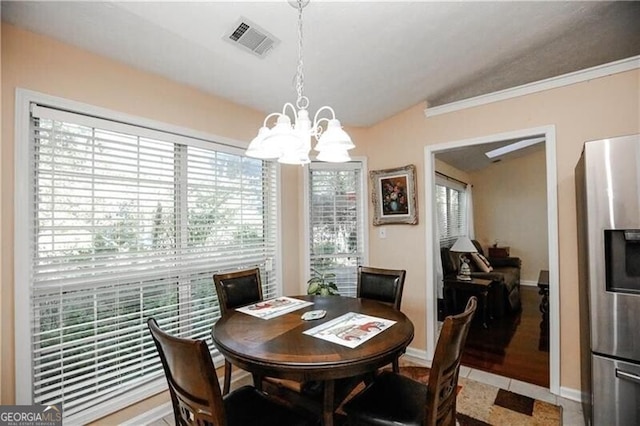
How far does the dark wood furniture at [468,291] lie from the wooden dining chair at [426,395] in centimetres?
267

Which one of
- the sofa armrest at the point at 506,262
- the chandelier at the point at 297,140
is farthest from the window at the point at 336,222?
the sofa armrest at the point at 506,262

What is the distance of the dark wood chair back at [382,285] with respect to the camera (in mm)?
2338

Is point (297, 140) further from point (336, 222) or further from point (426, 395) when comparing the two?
point (336, 222)

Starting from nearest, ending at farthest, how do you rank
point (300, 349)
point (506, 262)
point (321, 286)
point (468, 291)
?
1. point (300, 349)
2. point (321, 286)
3. point (468, 291)
4. point (506, 262)

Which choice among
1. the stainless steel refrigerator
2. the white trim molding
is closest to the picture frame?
the white trim molding

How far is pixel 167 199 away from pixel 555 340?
10.6 ft

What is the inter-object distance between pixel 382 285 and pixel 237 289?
113 cm

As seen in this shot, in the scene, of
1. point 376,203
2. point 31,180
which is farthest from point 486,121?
point 31,180

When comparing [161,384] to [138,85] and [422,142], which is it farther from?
[422,142]

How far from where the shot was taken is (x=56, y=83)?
1.78 metres

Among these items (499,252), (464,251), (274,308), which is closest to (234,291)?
(274,308)

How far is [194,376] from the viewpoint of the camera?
1.15 metres

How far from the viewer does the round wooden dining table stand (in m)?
1.31

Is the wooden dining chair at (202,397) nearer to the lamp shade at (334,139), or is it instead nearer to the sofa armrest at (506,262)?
the lamp shade at (334,139)
